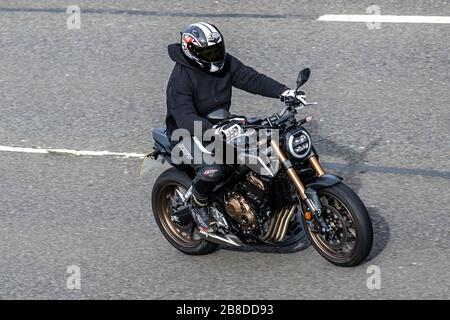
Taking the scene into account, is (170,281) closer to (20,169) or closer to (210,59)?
(210,59)

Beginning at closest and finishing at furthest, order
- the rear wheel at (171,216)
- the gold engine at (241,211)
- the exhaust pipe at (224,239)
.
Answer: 1. the gold engine at (241,211)
2. the exhaust pipe at (224,239)
3. the rear wheel at (171,216)

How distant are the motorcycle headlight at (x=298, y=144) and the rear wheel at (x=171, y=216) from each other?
116 centimetres

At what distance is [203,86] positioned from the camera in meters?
8.54

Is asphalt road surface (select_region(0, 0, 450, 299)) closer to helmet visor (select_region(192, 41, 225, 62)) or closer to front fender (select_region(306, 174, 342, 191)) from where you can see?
front fender (select_region(306, 174, 342, 191))

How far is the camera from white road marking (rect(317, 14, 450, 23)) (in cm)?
1237

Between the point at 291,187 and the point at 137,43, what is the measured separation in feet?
15.9

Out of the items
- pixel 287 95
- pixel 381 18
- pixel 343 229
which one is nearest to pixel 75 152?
pixel 287 95

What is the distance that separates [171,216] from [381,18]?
15.4 ft

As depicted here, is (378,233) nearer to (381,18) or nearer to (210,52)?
(210,52)

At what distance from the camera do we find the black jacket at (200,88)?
8367mm

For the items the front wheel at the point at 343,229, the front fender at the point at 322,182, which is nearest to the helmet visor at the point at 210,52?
the front fender at the point at 322,182

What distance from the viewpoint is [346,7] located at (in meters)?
12.7

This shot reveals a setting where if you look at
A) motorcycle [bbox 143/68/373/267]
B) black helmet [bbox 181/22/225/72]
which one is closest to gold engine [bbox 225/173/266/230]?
motorcycle [bbox 143/68/373/267]

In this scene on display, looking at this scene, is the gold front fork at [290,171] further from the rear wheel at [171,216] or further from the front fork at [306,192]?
the rear wheel at [171,216]
